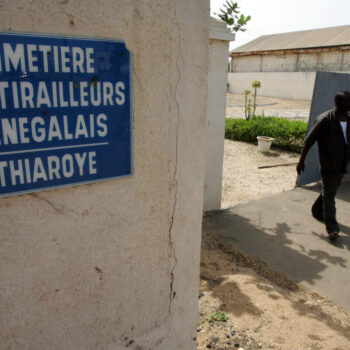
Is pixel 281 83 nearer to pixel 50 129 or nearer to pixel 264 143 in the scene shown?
pixel 264 143

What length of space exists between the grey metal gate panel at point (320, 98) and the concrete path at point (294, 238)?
71 centimetres

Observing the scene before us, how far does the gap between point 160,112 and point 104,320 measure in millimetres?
1034

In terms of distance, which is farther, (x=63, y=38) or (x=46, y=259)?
(x=46, y=259)

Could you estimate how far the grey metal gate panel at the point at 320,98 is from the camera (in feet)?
19.2

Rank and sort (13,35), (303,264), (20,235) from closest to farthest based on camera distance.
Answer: (13,35) → (20,235) → (303,264)

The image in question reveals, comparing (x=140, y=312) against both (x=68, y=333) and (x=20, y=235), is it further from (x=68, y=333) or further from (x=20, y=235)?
(x=20, y=235)

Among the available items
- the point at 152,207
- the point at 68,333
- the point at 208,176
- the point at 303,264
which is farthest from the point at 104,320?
the point at 208,176

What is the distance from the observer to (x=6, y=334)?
55.7 inches

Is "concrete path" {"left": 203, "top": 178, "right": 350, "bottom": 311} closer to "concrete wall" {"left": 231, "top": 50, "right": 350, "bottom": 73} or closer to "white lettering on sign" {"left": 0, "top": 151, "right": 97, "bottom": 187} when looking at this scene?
"white lettering on sign" {"left": 0, "top": 151, "right": 97, "bottom": 187}

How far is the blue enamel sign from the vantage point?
4.05 ft

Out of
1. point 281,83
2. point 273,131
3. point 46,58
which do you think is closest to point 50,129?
point 46,58

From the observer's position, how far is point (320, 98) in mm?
5875

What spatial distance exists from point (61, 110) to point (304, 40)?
33.6 meters

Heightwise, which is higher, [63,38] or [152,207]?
[63,38]
